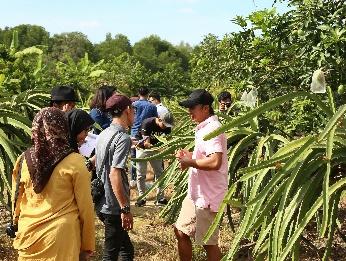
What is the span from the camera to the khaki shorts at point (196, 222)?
3650 mm

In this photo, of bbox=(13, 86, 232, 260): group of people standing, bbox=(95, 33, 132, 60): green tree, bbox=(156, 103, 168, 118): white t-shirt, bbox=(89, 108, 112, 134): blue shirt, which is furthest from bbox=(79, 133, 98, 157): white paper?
bbox=(95, 33, 132, 60): green tree

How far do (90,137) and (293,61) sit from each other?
1.99 m

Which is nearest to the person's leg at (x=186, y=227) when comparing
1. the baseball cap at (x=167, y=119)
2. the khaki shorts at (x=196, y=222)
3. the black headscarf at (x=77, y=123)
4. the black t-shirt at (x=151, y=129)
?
the khaki shorts at (x=196, y=222)

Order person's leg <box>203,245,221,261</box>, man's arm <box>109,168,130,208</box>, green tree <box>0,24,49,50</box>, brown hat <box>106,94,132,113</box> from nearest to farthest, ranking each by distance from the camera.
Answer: man's arm <box>109,168,130,208</box> < brown hat <box>106,94,132,113</box> < person's leg <box>203,245,221,261</box> < green tree <box>0,24,49,50</box>

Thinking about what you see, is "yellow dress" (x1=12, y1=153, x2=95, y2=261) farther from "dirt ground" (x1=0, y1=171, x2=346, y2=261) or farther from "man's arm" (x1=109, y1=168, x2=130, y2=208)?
"dirt ground" (x1=0, y1=171, x2=346, y2=261)

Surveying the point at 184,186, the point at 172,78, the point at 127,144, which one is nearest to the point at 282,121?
the point at 184,186

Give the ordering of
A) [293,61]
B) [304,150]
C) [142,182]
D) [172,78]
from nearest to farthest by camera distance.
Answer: [304,150], [293,61], [142,182], [172,78]

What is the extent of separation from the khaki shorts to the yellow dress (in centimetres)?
118

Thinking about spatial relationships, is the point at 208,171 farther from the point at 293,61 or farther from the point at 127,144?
the point at 293,61

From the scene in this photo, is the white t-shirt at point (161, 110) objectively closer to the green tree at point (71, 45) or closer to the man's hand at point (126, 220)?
the man's hand at point (126, 220)

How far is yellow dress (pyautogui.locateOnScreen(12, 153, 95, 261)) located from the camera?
2602mm

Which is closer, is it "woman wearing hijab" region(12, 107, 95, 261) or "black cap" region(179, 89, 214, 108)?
"woman wearing hijab" region(12, 107, 95, 261)

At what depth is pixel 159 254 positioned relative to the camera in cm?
495

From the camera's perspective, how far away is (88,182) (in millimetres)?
2646
